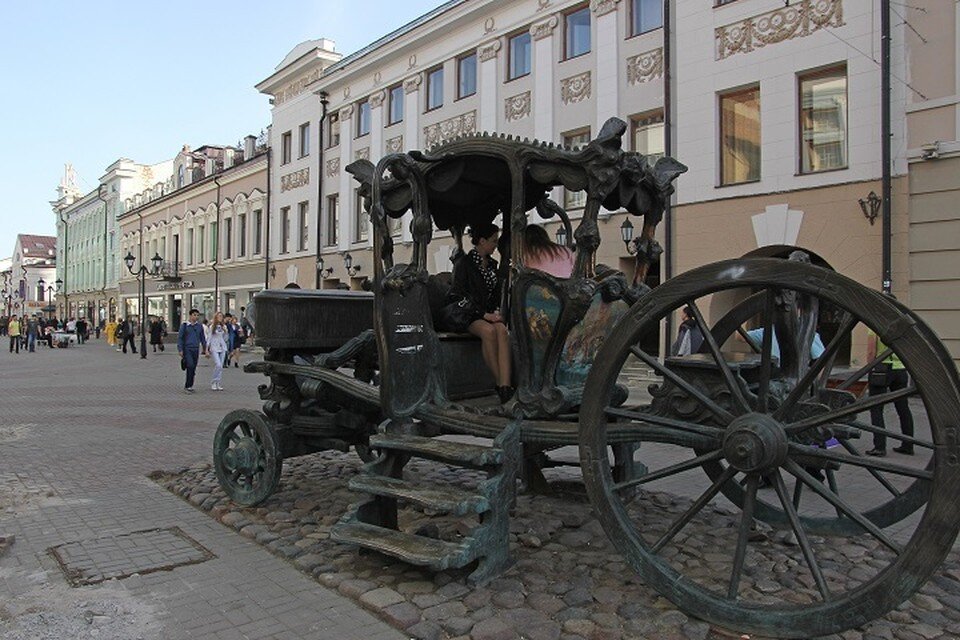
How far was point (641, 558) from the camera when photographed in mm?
3529

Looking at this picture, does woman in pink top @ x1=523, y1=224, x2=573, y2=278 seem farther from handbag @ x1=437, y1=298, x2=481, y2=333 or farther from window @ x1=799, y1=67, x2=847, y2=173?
window @ x1=799, y1=67, x2=847, y2=173

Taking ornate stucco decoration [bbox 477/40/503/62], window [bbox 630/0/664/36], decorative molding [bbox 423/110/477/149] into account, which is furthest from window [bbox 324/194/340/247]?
window [bbox 630/0/664/36]

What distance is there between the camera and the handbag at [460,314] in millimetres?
5301

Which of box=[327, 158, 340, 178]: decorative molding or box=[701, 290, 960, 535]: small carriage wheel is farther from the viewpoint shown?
box=[327, 158, 340, 178]: decorative molding

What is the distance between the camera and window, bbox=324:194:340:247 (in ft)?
94.3

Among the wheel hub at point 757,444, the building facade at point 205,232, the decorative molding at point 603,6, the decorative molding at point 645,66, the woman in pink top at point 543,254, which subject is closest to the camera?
the wheel hub at point 757,444

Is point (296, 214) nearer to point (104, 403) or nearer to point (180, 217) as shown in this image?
point (180, 217)

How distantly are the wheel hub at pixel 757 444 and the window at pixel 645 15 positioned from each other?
52.4 feet

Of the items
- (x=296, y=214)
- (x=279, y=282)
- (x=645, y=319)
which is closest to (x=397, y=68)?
(x=296, y=214)

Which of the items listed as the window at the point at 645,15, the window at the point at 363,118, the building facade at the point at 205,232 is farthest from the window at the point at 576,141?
the building facade at the point at 205,232

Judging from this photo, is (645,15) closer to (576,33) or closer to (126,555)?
(576,33)

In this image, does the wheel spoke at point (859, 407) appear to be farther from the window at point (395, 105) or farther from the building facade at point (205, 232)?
the building facade at point (205, 232)

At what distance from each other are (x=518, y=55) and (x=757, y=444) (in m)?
19.4

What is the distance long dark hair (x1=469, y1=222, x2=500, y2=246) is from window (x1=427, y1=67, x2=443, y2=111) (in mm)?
18764
